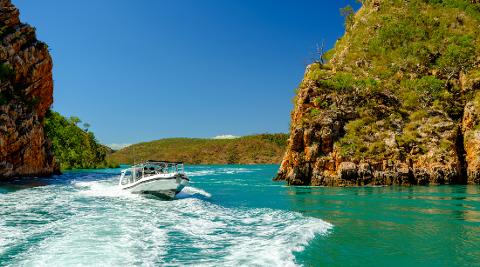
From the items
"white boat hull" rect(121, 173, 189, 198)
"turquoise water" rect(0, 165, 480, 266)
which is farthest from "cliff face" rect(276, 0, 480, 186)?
"white boat hull" rect(121, 173, 189, 198)

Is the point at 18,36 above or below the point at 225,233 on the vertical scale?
above

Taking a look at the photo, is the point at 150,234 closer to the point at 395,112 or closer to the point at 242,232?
the point at 242,232

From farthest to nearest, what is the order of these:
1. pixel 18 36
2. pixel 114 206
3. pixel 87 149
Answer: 1. pixel 87 149
2. pixel 18 36
3. pixel 114 206

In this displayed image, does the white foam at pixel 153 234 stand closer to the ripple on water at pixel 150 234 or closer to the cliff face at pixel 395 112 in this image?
the ripple on water at pixel 150 234

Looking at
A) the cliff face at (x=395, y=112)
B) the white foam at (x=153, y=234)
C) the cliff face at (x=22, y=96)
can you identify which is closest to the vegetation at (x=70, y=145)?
the cliff face at (x=22, y=96)

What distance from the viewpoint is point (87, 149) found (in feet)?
470

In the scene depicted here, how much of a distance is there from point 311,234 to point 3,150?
176 feet

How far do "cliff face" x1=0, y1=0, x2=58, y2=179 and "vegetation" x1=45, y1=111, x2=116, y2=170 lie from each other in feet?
122

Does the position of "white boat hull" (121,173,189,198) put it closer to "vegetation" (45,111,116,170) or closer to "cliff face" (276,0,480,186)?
"cliff face" (276,0,480,186)

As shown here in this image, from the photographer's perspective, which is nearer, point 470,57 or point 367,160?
point 367,160

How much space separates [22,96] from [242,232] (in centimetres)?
6516

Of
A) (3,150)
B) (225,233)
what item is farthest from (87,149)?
(225,233)

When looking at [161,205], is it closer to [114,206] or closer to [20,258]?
[114,206]

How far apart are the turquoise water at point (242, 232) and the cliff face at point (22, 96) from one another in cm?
3456
